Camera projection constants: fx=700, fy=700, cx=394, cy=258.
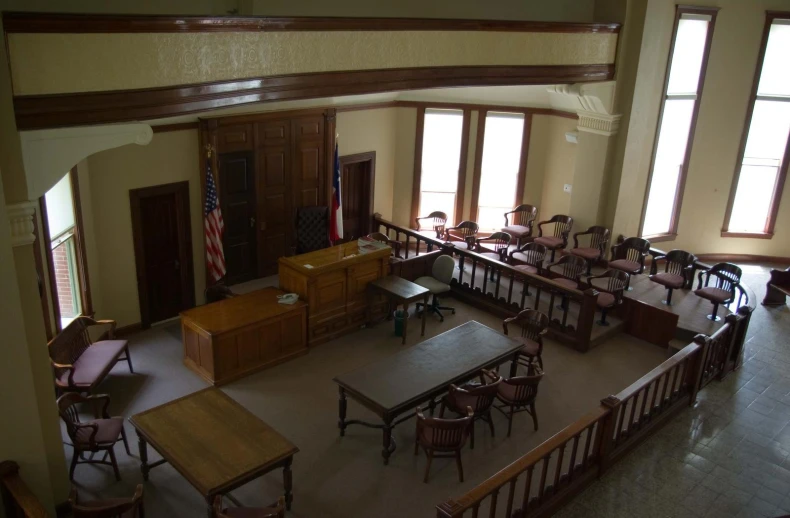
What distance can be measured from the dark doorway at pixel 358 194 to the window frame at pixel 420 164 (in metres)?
0.88

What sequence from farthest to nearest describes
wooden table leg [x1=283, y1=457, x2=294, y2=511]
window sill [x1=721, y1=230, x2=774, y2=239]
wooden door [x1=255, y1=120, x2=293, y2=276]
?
window sill [x1=721, y1=230, x2=774, y2=239], wooden door [x1=255, y1=120, x2=293, y2=276], wooden table leg [x1=283, y1=457, x2=294, y2=511]

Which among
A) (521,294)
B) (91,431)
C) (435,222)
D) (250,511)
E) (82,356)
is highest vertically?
(435,222)

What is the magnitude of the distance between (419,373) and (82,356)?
3.97 metres

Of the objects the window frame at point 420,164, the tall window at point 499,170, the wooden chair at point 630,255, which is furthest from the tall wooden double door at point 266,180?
the wooden chair at point 630,255

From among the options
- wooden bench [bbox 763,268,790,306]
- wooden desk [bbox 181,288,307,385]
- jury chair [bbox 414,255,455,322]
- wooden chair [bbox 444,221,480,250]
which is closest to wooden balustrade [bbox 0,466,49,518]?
wooden desk [bbox 181,288,307,385]

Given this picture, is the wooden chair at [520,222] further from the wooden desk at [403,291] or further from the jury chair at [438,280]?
the wooden desk at [403,291]

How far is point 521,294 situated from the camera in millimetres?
11109

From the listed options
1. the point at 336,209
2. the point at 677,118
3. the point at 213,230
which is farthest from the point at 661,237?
the point at 213,230

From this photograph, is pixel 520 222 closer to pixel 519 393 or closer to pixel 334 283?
pixel 334 283

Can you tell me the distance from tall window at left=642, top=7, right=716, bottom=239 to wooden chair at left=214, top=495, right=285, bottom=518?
9370 mm

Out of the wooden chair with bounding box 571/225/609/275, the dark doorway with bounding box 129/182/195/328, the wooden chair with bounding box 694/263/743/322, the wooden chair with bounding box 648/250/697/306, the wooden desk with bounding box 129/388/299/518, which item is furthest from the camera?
the wooden chair with bounding box 571/225/609/275

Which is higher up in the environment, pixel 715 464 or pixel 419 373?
pixel 419 373

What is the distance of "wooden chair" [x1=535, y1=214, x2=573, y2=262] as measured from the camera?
12.1 metres

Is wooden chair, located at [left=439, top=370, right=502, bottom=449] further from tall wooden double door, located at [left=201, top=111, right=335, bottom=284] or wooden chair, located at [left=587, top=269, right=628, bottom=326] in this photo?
tall wooden double door, located at [left=201, top=111, right=335, bottom=284]
